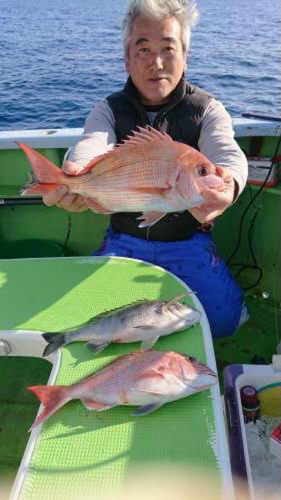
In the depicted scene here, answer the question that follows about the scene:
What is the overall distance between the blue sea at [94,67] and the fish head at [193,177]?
353cm

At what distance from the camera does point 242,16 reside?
25500mm

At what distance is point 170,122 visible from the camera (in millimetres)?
2910

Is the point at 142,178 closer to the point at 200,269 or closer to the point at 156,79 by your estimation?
the point at 156,79

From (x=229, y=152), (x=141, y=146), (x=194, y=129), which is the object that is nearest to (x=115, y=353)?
(x=141, y=146)

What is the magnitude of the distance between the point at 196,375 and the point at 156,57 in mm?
1819

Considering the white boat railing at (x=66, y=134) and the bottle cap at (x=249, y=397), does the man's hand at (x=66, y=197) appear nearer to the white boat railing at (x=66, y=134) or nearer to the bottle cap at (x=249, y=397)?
the bottle cap at (x=249, y=397)

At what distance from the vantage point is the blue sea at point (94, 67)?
1034 cm

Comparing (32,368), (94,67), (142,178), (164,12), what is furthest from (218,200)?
(94,67)

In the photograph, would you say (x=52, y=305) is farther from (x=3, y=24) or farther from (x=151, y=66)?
(x=3, y=24)

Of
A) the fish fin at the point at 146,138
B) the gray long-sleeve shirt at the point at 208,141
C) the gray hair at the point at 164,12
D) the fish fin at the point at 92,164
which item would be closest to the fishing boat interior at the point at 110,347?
the gray long-sleeve shirt at the point at 208,141

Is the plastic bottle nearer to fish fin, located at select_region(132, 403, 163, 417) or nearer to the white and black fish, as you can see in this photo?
the white and black fish

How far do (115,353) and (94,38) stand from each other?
1992 cm

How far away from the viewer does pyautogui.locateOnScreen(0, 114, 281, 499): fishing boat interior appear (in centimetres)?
163

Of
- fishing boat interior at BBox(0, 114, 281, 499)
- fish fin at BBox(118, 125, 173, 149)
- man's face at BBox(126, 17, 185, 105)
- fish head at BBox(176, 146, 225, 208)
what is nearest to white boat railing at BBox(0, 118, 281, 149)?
fishing boat interior at BBox(0, 114, 281, 499)
